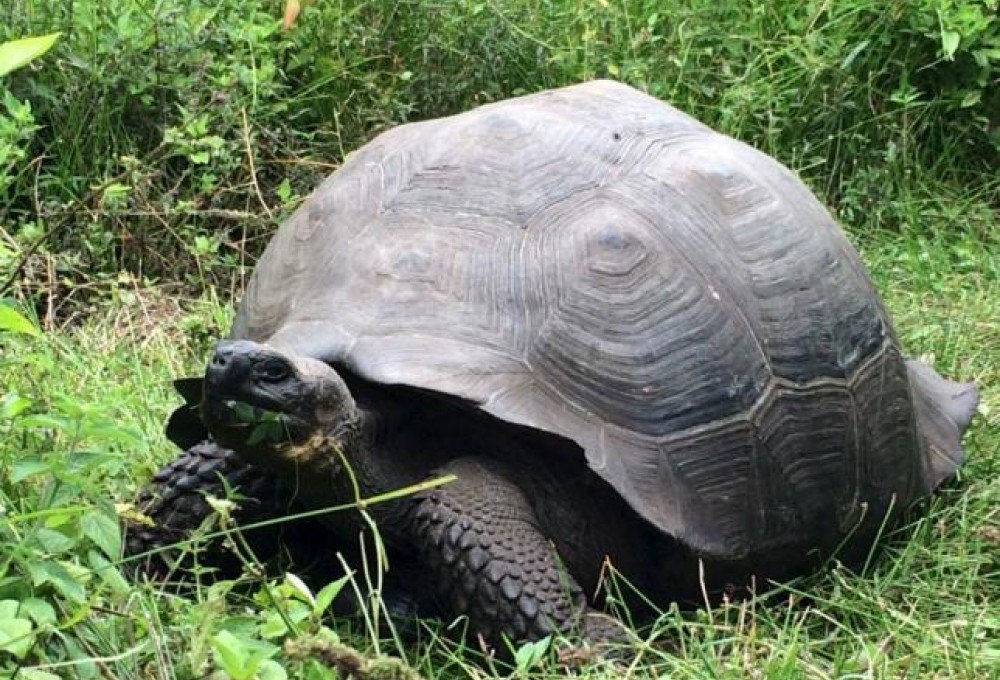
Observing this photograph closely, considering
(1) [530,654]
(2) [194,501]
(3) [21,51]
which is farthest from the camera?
(2) [194,501]

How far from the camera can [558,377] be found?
2.62 metres

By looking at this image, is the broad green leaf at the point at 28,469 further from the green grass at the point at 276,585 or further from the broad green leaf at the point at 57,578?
the broad green leaf at the point at 57,578

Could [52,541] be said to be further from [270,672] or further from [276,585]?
[276,585]

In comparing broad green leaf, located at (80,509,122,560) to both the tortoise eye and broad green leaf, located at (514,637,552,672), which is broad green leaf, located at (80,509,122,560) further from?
broad green leaf, located at (514,637,552,672)

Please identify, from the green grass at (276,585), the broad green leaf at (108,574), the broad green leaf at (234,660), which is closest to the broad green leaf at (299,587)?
the green grass at (276,585)

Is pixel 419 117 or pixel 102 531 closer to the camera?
pixel 102 531

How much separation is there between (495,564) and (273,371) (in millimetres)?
532

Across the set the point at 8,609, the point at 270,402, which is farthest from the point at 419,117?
the point at 8,609

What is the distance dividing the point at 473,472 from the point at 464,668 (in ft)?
1.18

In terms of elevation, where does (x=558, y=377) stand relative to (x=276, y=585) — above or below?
above

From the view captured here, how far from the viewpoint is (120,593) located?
2.28 m

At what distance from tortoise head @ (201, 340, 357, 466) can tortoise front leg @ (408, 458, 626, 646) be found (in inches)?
9.7

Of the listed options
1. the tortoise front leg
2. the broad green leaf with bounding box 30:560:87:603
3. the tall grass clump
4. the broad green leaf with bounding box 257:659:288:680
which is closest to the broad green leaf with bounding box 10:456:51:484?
the broad green leaf with bounding box 30:560:87:603

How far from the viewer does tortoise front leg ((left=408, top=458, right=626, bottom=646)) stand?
2.53 meters
